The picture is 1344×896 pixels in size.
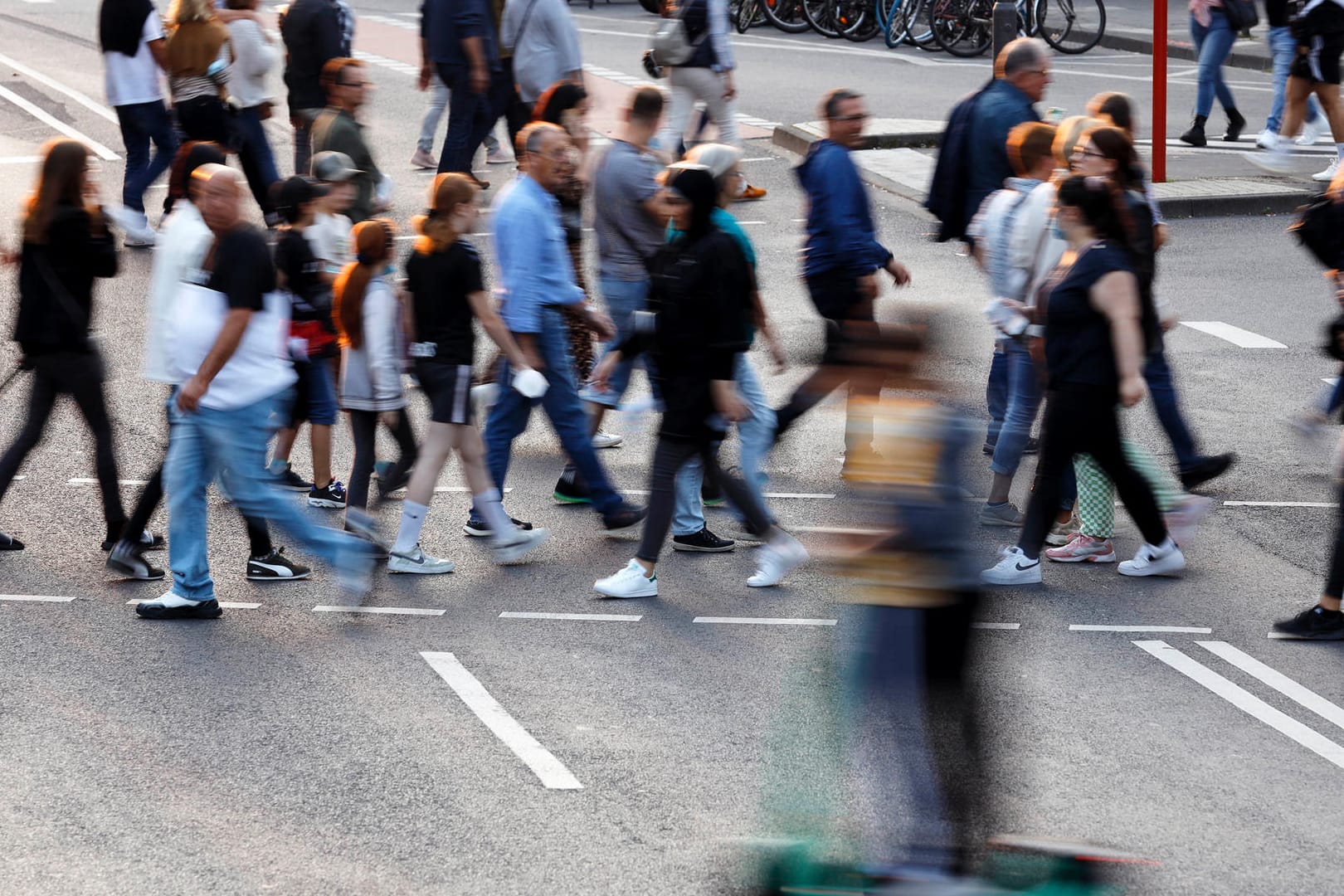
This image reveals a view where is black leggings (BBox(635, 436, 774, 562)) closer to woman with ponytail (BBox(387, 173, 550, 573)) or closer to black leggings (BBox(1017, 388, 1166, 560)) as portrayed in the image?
woman with ponytail (BBox(387, 173, 550, 573))

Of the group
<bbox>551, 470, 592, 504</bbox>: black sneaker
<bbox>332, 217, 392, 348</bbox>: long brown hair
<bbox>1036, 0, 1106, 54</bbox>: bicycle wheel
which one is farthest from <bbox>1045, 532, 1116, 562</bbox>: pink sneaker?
<bbox>1036, 0, 1106, 54</bbox>: bicycle wheel

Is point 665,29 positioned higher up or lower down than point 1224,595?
higher up

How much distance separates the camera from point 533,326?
7.71 metres

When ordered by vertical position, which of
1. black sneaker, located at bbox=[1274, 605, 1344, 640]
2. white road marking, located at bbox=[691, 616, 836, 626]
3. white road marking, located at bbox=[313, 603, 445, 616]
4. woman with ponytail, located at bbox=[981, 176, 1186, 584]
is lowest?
white road marking, located at bbox=[313, 603, 445, 616]

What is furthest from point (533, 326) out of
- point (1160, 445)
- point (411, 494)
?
point (1160, 445)

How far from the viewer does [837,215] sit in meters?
8.13

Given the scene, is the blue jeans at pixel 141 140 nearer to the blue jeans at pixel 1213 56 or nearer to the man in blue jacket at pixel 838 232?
the man in blue jacket at pixel 838 232

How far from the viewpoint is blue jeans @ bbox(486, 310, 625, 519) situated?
780 cm

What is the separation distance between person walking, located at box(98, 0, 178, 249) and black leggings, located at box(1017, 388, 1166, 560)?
787 centimetres

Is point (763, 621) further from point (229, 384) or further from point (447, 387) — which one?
point (229, 384)

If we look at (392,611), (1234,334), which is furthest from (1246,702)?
(1234,334)

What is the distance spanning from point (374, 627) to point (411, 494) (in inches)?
28.1

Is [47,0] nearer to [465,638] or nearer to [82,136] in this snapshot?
[82,136]

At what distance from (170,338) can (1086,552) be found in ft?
13.0
